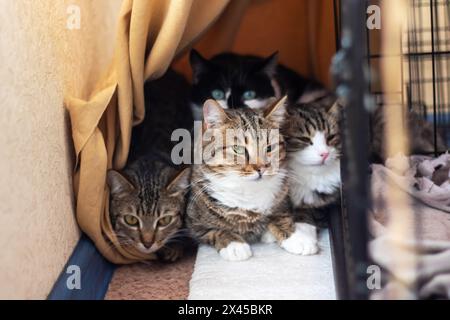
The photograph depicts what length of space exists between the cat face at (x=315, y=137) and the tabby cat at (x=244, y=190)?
56mm

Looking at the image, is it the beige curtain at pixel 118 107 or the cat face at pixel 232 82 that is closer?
the beige curtain at pixel 118 107

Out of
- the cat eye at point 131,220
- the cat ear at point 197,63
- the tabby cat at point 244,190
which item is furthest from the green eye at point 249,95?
the cat eye at point 131,220

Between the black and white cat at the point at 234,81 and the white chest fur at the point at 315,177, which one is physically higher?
the black and white cat at the point at 234,81

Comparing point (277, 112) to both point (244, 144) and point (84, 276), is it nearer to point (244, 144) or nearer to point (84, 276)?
point (244, 144)

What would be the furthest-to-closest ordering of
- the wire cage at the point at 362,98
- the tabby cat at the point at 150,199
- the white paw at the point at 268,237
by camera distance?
the white paw at the point at 268,237 → the tabby cat at the point at 150,199 → the wire cage at the point at 362,98

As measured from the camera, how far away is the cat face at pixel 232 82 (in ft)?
6.34

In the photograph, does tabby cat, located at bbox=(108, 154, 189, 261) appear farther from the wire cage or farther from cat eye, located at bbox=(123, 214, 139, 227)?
the wire cage

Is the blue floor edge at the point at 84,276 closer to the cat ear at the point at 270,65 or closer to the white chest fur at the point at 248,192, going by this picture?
the white chest fur at the point at 248,192

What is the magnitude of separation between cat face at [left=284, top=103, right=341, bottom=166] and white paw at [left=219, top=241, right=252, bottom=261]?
0.30 metres

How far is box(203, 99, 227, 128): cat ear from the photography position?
1.53 metres

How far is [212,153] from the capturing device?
1571 mm

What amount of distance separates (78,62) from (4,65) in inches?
20.8
